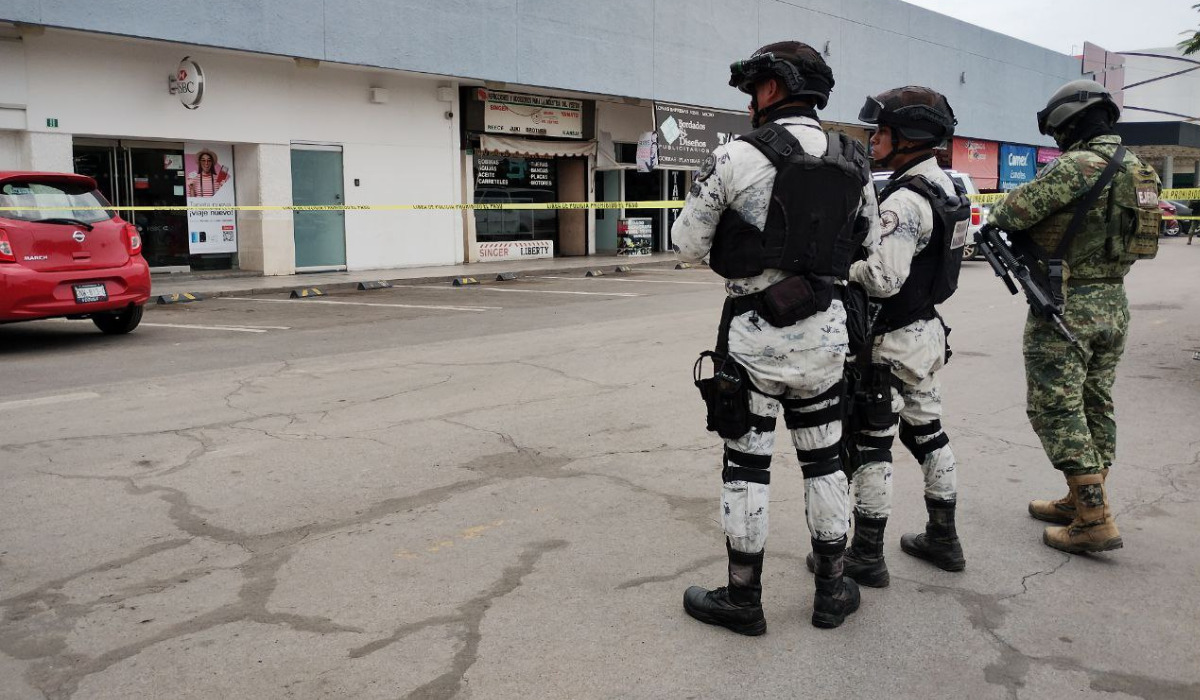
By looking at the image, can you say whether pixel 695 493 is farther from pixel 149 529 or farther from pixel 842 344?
pixel 149 529

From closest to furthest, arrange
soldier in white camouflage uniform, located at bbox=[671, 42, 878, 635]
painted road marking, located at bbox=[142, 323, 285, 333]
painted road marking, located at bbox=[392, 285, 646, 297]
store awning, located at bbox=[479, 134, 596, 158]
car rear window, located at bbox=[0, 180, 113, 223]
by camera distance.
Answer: soldier in white camouflage uniform, located at bbox=[671, 42, 878, 635] → car rear window, located at bbox=[0, 180, 113, 223] → painted road marking, located at bbox=[142, 323, 285, 333] → painted road marking, located at bbox=[392, 285, 646, 297] → store awning, located at bbox=[479, 134, 596, 158]

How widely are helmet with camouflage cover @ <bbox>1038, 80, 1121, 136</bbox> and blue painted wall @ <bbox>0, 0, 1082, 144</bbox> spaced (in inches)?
565

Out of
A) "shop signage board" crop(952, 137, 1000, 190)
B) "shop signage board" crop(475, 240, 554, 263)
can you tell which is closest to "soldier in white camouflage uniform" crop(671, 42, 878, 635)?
"shop signage board" crop(475, 240, 554, 263)

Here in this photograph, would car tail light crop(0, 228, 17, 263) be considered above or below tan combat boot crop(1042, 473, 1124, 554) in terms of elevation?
above

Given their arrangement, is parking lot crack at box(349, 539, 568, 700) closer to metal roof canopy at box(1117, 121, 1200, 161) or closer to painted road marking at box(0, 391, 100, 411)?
painted road marking at box(0, 391, 100, 411)

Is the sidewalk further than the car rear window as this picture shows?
Yes

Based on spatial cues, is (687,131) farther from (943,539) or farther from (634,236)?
(943,539)

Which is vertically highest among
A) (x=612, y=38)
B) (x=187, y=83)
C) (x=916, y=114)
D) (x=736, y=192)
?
(x=612, y=38)

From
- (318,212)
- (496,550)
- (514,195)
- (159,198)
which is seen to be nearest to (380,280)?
(318,212)

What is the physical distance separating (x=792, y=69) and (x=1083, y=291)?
1.99 m

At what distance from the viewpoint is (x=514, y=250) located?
2366 centimetres

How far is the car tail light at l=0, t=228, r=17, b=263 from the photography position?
930 cm

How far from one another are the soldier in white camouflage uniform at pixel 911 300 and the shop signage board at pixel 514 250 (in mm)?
18910

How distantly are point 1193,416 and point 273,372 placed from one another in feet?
23.3
